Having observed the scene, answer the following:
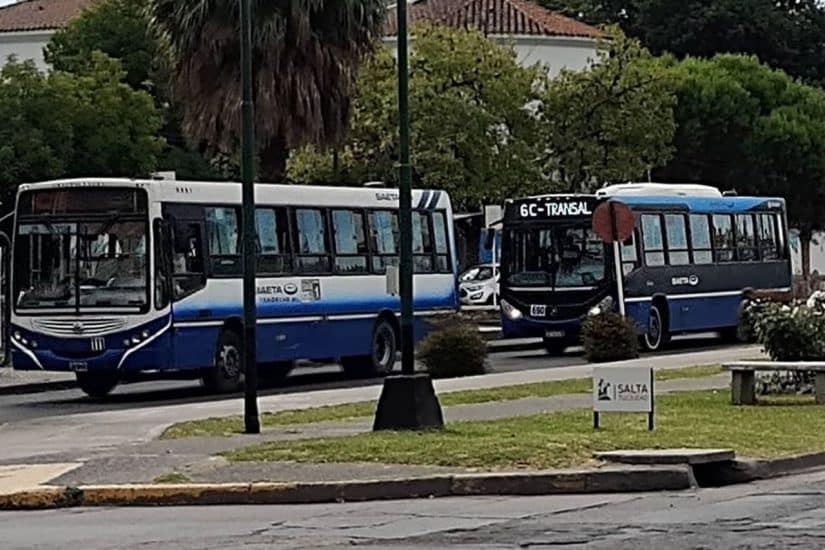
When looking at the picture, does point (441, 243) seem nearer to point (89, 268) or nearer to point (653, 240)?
point (653, 240)

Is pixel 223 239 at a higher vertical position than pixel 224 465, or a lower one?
higher

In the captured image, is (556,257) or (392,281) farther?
(556,257)

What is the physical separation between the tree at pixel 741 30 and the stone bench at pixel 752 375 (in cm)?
5899

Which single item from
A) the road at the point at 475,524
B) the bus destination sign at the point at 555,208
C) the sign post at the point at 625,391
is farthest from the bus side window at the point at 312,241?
the road at the point at 475,524

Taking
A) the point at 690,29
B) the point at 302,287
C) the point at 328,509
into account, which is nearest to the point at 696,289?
the point at 302,287

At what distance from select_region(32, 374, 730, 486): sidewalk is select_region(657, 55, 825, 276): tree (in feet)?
151

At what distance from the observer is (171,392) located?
31.2m

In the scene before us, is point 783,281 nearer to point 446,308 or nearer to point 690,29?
point 446,308

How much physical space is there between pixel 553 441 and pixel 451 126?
113 ft

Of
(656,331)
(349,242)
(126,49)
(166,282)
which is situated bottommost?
(656,331)

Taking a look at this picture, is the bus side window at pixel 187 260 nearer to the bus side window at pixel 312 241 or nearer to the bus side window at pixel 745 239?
the bus side window at pixel 312 241

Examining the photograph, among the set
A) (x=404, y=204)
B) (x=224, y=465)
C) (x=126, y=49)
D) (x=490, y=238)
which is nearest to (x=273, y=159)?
Answer: (x=490, y=238)

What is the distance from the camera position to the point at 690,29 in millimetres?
81250

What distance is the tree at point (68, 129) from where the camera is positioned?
162 feet
